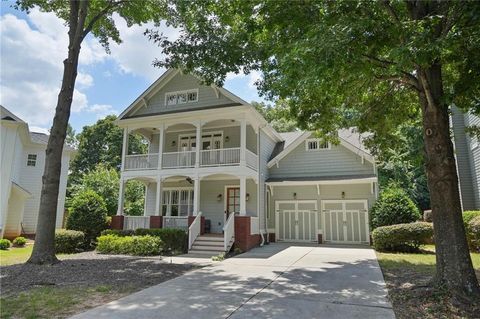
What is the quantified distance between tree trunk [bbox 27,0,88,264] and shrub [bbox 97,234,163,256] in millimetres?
3560

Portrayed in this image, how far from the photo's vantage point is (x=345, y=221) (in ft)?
57.1

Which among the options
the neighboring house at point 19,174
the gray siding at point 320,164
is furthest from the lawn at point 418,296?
the neighboring house at point 19,174

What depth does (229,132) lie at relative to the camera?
60.0 ft

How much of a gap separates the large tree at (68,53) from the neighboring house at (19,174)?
7.75m

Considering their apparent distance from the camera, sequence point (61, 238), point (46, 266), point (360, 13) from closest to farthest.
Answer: point (360, 13)
point (46, 266)
point (61, 238)

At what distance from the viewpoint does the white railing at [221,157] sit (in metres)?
15.8

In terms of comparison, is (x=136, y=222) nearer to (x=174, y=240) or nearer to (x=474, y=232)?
(x=174, y=240)

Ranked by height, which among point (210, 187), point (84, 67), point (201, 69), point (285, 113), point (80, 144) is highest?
point (80, 144)

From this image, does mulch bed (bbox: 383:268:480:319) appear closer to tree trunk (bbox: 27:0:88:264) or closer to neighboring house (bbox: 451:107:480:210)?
tree trunk (bbox: 27:0:88:264)

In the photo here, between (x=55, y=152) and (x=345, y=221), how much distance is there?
13.8 meters

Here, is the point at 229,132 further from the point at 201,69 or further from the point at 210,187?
the point at 201,69

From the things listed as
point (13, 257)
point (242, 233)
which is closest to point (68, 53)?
point (13, 257)

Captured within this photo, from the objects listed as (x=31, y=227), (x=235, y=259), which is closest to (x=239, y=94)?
(x=235, y=259)

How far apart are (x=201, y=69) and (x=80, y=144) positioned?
3804 centimetres
